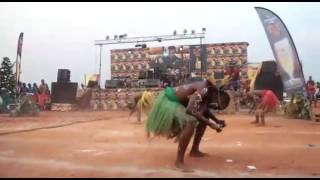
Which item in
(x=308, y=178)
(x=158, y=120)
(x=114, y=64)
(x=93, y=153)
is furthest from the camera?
(x=114, y=64)

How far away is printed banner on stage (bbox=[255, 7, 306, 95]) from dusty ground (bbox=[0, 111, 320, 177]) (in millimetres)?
4674

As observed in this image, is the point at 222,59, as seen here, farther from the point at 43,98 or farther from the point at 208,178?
the point at 208,178

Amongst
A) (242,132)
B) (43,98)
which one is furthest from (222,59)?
(242,132)

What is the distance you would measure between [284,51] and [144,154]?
987cm

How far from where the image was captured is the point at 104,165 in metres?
7.64

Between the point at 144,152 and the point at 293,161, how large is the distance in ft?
8.38

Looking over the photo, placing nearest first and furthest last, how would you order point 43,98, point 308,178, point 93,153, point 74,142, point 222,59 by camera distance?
1. point 308,178
2. point 93,153
3. point 74,142
4. point 43,98
5. point 222,59

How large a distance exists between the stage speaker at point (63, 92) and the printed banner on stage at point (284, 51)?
13.0 meters

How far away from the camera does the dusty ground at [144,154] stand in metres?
→ 7.10

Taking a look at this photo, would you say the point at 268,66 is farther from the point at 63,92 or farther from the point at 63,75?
the point at 63,75

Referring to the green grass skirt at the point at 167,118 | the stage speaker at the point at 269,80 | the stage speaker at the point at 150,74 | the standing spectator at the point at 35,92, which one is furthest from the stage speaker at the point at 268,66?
the green grass skirt at the point at 167,118

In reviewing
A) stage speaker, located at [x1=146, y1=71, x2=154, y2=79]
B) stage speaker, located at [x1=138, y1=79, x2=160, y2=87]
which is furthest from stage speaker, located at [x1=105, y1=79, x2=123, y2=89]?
stage speaker, located at [x1=138, y1=79, x2=160, y2=87]

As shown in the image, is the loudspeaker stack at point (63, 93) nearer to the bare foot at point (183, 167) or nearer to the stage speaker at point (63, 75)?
the stage speaker at point (63, 75)

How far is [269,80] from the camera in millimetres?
23219
